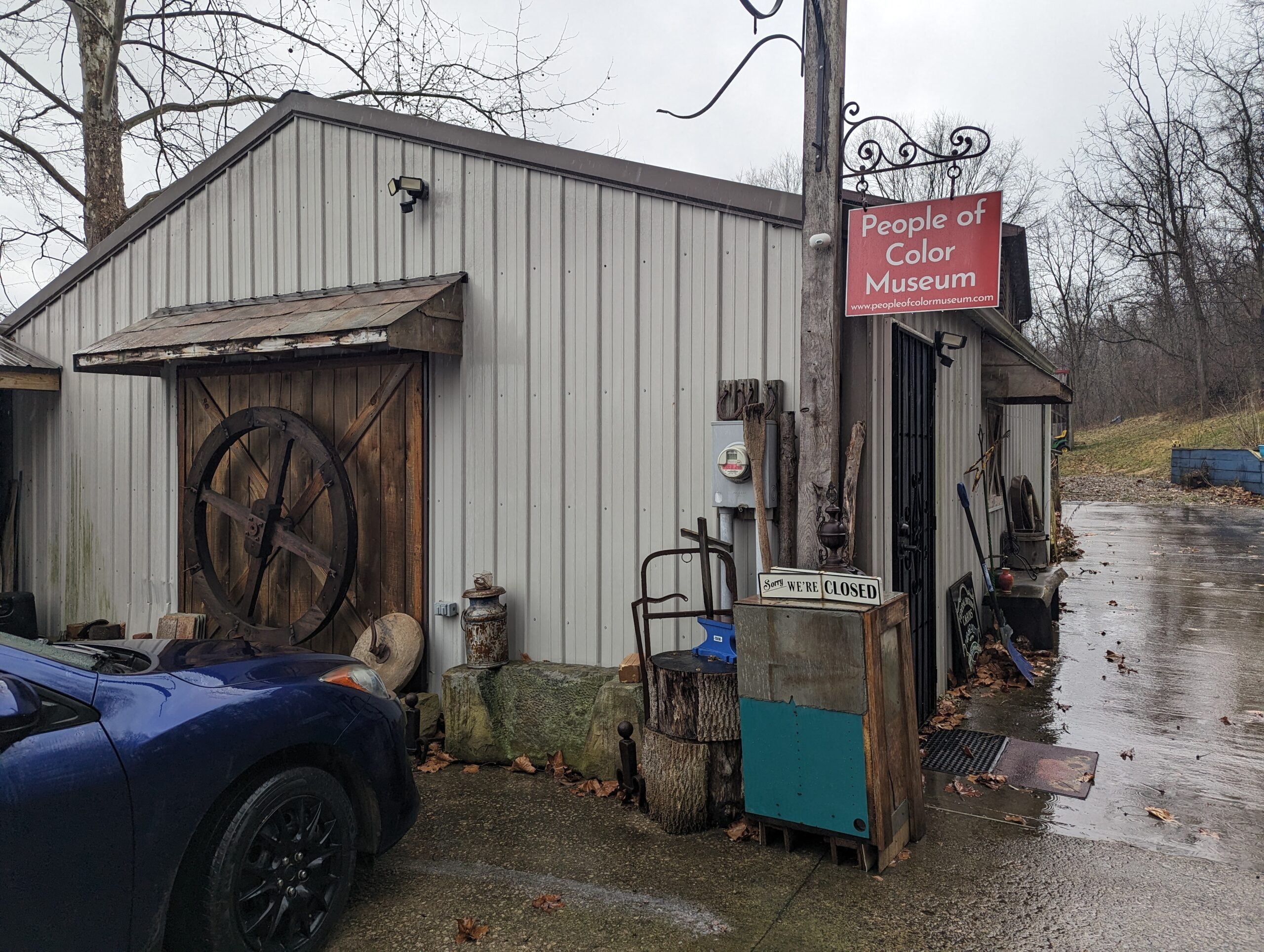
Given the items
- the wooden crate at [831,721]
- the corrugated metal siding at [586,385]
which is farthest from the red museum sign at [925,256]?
the wooden crate at [831,721]

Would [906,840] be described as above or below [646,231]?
below

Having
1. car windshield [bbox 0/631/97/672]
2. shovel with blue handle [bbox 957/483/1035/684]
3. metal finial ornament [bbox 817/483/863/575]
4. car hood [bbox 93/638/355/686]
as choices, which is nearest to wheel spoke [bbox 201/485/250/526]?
car hood [bbox 93/638/355/686]

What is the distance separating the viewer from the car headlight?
3.31 meters

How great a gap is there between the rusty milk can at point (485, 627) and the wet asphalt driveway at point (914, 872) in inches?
25.4

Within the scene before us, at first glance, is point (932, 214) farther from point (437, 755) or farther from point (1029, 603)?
point (1029, 603)

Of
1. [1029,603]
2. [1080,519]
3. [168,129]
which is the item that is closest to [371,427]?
[1029,603]

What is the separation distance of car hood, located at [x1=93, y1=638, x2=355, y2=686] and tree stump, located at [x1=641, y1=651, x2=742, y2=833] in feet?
4.82

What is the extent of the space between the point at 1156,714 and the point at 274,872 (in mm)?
5481

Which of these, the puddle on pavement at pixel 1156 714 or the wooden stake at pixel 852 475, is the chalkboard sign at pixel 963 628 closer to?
the puddle on pavement at pixel 1156 714

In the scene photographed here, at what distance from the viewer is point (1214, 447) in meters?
26.8

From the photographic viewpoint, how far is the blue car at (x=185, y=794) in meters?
2.40

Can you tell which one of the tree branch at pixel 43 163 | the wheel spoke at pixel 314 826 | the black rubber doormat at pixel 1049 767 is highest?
the tree branch at pixel 43 163

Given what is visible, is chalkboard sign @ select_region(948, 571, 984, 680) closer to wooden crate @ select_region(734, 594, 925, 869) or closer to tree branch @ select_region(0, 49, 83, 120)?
wooden crate @ select_region(734, 594, 925, 869)

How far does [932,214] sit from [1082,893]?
293 cm
